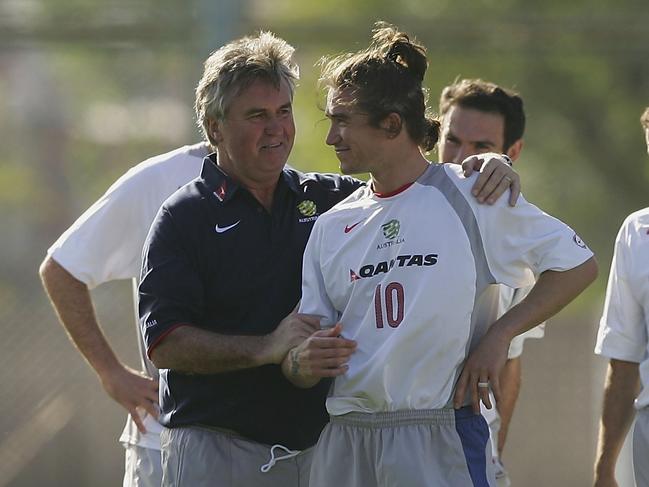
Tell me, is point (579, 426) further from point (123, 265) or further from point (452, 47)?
point (123, 265)

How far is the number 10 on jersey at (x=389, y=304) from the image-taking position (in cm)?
317

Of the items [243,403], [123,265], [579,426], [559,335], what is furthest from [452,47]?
[243,403]

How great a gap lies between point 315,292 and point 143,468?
1192mm

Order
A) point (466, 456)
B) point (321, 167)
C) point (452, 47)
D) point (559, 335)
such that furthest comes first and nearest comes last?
point (321, 167) → point (559, 335) → point (452, 47) → point (466, 456)

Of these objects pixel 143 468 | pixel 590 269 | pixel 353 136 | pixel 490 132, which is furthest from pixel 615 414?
pixel 143 468

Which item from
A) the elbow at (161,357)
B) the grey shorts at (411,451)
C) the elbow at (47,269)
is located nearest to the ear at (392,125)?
the grey shorts at (411,451)

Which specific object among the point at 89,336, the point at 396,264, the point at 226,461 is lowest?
the point at 226,461

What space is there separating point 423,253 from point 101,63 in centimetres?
417

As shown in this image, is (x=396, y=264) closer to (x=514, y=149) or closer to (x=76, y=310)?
(x=76, y=310)

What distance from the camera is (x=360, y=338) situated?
322cm

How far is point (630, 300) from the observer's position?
3.92 m

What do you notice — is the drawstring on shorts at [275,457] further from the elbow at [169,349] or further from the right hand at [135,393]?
the right hand at [135,393]

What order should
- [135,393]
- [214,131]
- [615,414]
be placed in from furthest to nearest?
[135,393]
[615,414]
[214,131]

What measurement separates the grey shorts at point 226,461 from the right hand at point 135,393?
1.82 ft
